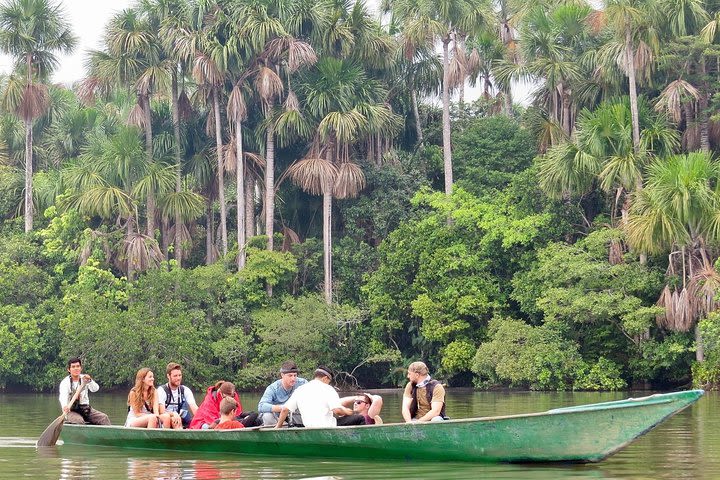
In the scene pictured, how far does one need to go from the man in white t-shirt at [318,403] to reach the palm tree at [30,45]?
97.0 ft

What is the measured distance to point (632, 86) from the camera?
3784 cm

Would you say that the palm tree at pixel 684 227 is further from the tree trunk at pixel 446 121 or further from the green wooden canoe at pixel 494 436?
Answer: the green wooden canoe at pixel 494 436

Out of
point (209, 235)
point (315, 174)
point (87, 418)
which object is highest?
point (315, 174)

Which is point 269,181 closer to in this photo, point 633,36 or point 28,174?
point 28,174

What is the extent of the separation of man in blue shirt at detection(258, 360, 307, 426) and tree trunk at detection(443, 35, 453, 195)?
2520 cm

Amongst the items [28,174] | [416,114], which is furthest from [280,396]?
[416,114]

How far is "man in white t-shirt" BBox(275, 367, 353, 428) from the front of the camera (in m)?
16.6

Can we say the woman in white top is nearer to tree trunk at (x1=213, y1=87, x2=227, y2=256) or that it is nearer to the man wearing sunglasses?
the man wearing sunglasses

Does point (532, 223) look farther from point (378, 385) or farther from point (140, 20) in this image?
point (140, 20)

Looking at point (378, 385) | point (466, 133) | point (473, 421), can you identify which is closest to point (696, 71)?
point (466, 133)

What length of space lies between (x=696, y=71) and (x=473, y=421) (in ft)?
89.7

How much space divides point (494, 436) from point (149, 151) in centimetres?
3132

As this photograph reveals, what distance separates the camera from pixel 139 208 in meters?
45.4

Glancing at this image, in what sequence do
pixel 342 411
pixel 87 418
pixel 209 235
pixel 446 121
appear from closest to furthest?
pixel 342 411 < pixel 87 418 < pixel 446 121 < pixel 209 235
